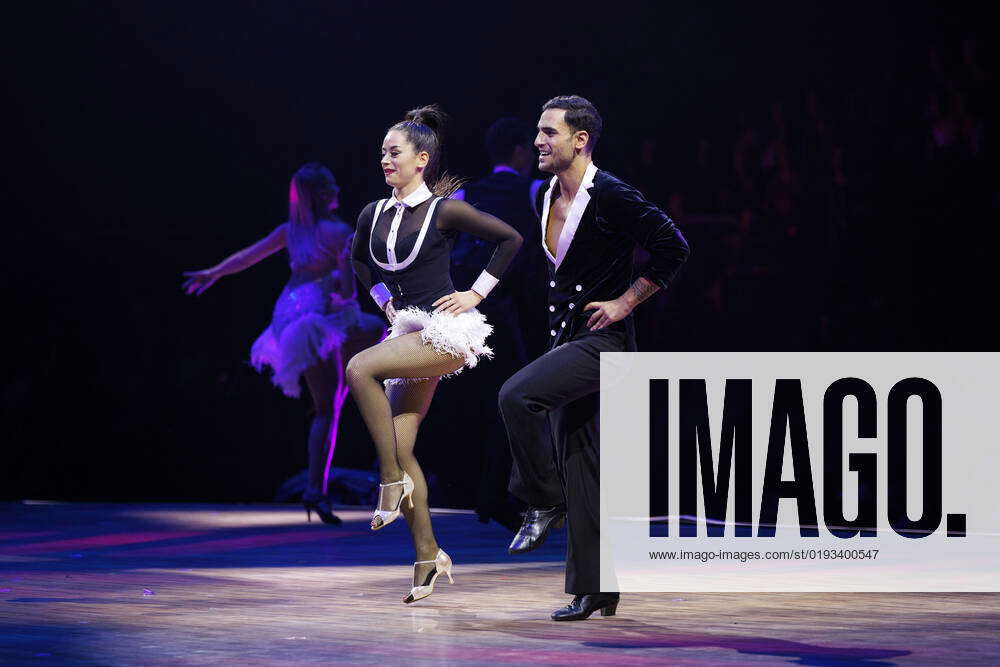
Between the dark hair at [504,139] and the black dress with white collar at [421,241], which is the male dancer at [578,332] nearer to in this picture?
the black dress with white collar at [421,241]

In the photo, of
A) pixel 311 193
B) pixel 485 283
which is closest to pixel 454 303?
pixel 485 283

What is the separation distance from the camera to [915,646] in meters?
3.85

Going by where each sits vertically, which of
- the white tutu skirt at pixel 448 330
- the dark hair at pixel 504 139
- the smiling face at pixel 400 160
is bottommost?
the white tutu skirt at pixel 448 330

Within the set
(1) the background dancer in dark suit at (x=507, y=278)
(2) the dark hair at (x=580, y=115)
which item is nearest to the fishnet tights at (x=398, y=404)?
(2) the dark hair at (x=580, y=115)

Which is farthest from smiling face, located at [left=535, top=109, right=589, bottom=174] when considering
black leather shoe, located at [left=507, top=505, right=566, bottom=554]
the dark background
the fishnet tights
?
the dark background

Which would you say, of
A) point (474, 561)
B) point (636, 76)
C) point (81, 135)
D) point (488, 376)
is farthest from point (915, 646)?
point (81, 135)

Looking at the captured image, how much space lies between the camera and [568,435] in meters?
4.37

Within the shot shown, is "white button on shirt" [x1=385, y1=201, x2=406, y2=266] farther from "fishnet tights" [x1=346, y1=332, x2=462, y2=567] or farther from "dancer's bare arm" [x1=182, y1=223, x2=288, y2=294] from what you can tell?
"dancer's bare arm" [x1=182, y1=223, x2=288, y2=294]

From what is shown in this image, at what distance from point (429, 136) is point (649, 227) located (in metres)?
1.05

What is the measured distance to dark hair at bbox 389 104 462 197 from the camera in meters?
4.90

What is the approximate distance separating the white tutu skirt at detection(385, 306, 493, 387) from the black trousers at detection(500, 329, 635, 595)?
431 millimetres

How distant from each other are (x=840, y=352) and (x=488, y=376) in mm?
1992

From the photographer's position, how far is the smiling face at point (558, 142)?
14.4 ft

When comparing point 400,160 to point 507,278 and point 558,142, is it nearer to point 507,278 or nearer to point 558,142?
point 558,142
